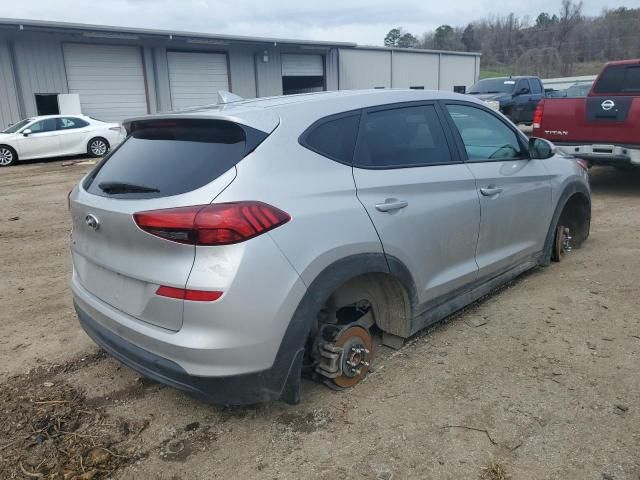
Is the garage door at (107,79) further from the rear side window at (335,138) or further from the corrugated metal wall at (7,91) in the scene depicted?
the rear side window at (335,138)

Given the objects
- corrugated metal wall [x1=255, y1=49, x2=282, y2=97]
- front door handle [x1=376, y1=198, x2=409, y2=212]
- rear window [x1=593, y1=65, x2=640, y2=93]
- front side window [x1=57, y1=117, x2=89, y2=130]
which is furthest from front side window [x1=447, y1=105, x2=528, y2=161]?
corrugated metal wall [x1=255, y1=49, x2=282, y2=97]

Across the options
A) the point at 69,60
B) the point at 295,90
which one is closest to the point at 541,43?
the point at 295,90

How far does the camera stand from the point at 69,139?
16.3 m

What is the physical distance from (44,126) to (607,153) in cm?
1521

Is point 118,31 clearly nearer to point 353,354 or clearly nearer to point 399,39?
point 353,354

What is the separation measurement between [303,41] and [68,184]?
1809cm

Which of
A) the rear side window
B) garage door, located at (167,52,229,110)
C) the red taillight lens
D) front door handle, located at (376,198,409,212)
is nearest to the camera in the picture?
the red taillight lens

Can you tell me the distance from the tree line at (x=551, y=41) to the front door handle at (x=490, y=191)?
67767 mm

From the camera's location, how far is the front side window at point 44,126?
15.9 meters

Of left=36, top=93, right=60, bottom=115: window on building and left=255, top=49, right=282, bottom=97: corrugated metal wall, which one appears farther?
left=255, top=49, right=282, bottom=97: corrugated metal wall

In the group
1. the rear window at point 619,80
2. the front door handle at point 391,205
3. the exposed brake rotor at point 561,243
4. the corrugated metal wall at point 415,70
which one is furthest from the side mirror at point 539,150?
the corrugated metal wall at point 415,70

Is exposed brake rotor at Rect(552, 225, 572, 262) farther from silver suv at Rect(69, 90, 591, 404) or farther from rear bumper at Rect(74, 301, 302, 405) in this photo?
rear bumper at Rect(74, 301, 302, 405)

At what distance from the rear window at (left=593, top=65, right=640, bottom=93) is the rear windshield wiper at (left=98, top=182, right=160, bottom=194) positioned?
8.16m

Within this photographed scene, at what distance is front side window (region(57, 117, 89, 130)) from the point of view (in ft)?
53.5
